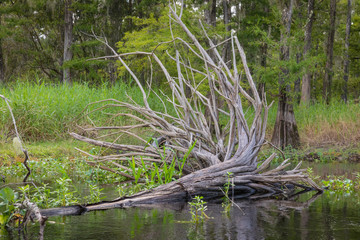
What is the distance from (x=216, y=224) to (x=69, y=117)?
8318 millimetres

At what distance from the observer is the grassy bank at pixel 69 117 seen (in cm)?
1020

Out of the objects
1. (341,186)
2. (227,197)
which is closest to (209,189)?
(227,197)

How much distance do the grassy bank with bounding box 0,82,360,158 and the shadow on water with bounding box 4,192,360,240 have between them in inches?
231

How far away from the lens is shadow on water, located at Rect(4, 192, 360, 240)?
298 centimetres

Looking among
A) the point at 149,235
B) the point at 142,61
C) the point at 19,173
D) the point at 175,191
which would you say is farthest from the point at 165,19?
the point at 149,235

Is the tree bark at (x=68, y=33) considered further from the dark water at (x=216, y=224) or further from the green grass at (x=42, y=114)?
the dark water at (x=216, y=224)

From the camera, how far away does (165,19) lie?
53.6 feet

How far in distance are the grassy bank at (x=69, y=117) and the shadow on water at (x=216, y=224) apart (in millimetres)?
5869

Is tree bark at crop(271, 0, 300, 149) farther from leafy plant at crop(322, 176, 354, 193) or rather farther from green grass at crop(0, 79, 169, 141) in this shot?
leafy plant at crop(322, 176, 354, 193)

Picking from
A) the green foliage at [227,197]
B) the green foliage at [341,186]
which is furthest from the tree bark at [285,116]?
the green foliage at [227,197]

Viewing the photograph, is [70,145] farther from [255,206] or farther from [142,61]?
[142,61]

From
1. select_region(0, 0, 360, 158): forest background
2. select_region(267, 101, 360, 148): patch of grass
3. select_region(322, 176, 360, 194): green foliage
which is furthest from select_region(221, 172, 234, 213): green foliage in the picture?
select_region(267, 101, 360, 148): patch of grass

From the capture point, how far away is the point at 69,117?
10.9 metres

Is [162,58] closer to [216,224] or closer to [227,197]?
[227,197]
